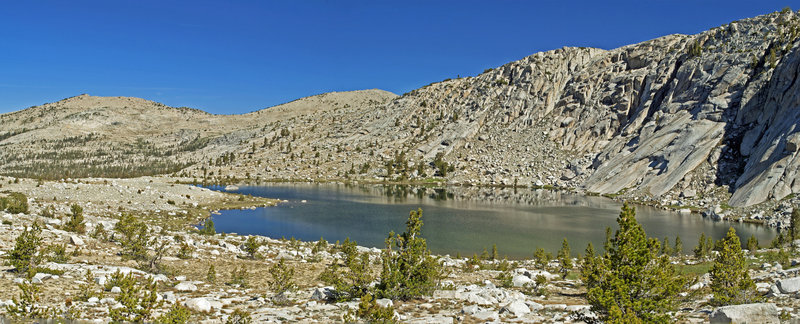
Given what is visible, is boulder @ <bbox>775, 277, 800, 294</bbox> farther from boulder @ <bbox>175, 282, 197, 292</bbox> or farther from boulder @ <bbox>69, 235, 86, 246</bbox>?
boulder @ <bbox>69, 235, 86, 246</bbox>

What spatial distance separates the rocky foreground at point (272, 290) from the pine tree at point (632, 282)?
1299 mm

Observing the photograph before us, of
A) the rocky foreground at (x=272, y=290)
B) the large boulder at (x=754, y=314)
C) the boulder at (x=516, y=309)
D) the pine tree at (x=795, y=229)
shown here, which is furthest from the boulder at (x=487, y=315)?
the pine tree at (x=795, y=229)

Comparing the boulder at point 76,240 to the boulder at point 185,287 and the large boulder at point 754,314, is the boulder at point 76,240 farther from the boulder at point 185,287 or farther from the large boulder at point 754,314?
the large boulder at point 754,314

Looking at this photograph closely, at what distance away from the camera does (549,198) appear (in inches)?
3310

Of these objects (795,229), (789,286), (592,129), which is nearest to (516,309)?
(789,286)

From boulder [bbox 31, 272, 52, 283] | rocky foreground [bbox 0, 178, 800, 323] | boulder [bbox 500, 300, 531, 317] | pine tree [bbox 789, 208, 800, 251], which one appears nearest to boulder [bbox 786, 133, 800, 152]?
pine tree [bbox 789, 208, 800, 251]

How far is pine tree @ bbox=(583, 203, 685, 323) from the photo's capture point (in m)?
12.0

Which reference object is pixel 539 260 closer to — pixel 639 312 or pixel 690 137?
pixel 639 312

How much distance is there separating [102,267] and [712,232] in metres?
56.9

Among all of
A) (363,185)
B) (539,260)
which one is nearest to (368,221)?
(539,260)

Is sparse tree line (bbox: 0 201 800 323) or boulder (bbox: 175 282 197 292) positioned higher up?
sparse tree line (bbox: 0 201 800 323)

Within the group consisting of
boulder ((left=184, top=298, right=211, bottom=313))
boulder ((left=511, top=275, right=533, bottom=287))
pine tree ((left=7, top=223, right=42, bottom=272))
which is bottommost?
boulder ((left=511, top=275, right=533, bottom=287))

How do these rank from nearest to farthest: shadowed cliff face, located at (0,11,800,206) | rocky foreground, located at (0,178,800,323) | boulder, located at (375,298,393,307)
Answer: rocky foreground, located at (0,178,800,323), boulder, located at (375,298,393,307), shadowed cliff face, located at (0,11,800,206)

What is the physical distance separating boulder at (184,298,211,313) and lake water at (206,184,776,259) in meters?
24.5
